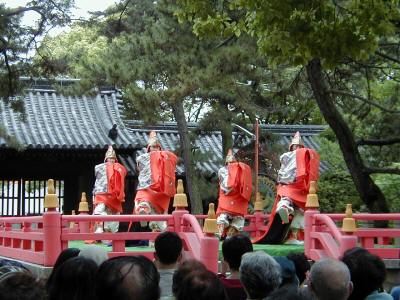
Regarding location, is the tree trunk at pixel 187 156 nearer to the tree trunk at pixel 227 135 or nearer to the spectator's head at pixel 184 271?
the tree trunk at pixel 227 135

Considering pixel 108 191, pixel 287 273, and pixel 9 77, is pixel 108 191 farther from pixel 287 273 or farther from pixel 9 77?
pixel 287 273

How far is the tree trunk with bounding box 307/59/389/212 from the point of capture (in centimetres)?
1148

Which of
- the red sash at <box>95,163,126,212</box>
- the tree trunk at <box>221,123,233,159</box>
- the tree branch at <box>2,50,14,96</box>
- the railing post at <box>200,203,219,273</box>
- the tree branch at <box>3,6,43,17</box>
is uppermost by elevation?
the tree branch at <box>3,6,43,17</box>

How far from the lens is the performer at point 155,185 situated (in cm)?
1260

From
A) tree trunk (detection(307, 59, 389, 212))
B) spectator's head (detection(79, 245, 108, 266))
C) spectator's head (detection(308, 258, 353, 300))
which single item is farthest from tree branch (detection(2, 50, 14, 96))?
spectator's head (detection(308, 258, 353, 300))

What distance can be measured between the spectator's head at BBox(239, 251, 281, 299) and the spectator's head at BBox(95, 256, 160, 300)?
1285mm

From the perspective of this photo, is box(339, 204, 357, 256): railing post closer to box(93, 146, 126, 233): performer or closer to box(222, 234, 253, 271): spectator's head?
box(222, 234, 253, 271): spectator's head

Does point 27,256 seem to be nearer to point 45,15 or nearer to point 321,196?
point 45,15

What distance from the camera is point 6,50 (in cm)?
1081

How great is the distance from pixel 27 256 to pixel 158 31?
5.46 m

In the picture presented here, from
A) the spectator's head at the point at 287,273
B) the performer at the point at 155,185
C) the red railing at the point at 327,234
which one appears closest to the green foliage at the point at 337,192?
the performer at the point at 155,185

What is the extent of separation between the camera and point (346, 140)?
1158 centimetres

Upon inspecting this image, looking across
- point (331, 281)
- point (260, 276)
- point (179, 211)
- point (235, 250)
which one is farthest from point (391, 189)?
point (331, 281)

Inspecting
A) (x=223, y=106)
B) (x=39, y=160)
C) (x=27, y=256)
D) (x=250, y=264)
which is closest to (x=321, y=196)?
(x=223, y=106)
